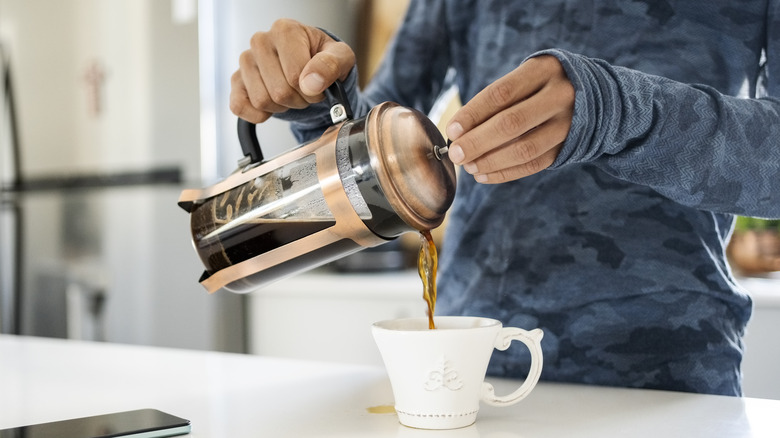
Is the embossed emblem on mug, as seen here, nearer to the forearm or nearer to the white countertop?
the white countertop

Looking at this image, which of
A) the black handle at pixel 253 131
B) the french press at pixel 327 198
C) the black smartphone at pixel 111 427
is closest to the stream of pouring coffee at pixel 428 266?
the french press at pixel 327 198

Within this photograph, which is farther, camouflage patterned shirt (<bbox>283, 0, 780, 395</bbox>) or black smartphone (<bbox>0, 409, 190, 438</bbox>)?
camouflage patterned shirt (<bbox>283, 0, 780, 395</bbox>)

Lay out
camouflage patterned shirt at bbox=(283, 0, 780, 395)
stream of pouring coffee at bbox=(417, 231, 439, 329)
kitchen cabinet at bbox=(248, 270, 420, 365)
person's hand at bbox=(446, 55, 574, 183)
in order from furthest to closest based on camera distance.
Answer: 1. kitchen cabinet at bbox=(248, 270, 420, 365)
2. camouflage patterned shirt at bbox=(283, 0, 780, 395)
3. stream of pouring coffee at bbox=(417, 231, 439, 329)
4. person's hand at bbox=(446, 55, 574, 183)

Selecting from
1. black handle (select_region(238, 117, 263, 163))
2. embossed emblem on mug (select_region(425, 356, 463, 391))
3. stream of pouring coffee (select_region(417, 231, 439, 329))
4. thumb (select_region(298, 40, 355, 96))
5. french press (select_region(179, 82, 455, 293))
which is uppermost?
thumb (select_region(298, 40, 355, 96))

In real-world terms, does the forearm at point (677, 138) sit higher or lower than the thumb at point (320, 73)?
lower

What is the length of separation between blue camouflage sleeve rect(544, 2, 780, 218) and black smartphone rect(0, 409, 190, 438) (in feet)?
1.35

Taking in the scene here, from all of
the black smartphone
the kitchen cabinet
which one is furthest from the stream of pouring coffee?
the kitchen cabinet

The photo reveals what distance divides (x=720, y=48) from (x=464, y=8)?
0.36 meters

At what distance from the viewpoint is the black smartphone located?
2.23 ft

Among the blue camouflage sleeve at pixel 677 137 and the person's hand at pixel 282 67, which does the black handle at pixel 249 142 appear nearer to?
the person's hand at pixel 282 67

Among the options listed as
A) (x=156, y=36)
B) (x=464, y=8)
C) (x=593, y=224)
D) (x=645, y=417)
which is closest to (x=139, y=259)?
(x=156, y=36)

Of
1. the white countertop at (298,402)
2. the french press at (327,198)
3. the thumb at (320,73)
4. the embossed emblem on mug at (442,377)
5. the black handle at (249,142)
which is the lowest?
the white countertop at (298,402)

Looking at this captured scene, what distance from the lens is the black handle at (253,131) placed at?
807 millimetres

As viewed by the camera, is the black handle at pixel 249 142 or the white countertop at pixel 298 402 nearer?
the white countertop at pixel 298 402
